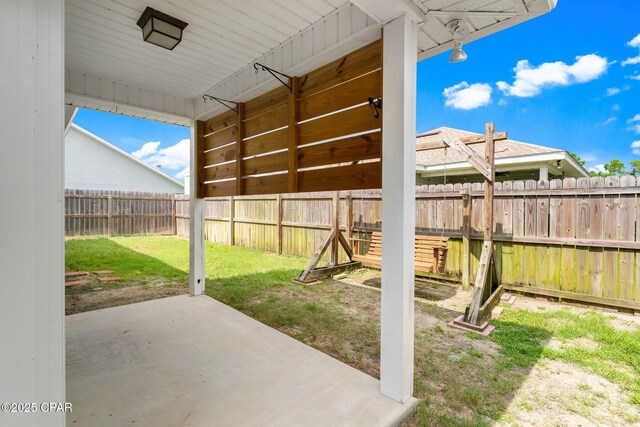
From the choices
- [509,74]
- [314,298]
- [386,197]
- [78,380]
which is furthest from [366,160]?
[509,74]

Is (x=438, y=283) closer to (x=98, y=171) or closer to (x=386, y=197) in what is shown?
(x=386, y=197)

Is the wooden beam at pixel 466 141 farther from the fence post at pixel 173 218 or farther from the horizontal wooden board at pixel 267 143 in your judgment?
the fence post at pixel 173 218

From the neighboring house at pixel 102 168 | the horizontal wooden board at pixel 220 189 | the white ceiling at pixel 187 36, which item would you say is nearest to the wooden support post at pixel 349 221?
the horizontal wooden board at pixel 220 189

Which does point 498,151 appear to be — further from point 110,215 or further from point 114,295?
point 110,215

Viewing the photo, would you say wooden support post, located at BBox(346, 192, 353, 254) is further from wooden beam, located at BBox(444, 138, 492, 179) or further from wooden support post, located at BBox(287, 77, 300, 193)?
wooden support post, located at BBox(287, 77, 300, 193)

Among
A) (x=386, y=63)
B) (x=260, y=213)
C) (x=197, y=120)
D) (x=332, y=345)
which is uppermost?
(x=197, y=120)

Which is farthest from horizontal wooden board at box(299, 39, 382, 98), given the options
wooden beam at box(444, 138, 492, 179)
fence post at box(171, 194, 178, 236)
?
fence post at box(171, 194, 178, 236)

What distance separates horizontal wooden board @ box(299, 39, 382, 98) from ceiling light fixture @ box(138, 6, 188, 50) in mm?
1012

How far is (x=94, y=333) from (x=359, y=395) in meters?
2.58

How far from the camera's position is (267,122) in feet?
10.1

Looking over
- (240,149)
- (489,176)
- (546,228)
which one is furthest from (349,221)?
(240,149)

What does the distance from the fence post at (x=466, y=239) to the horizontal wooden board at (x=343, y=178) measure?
3298 mm

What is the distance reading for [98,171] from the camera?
15094 mm

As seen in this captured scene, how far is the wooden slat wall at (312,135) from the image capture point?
213cm
